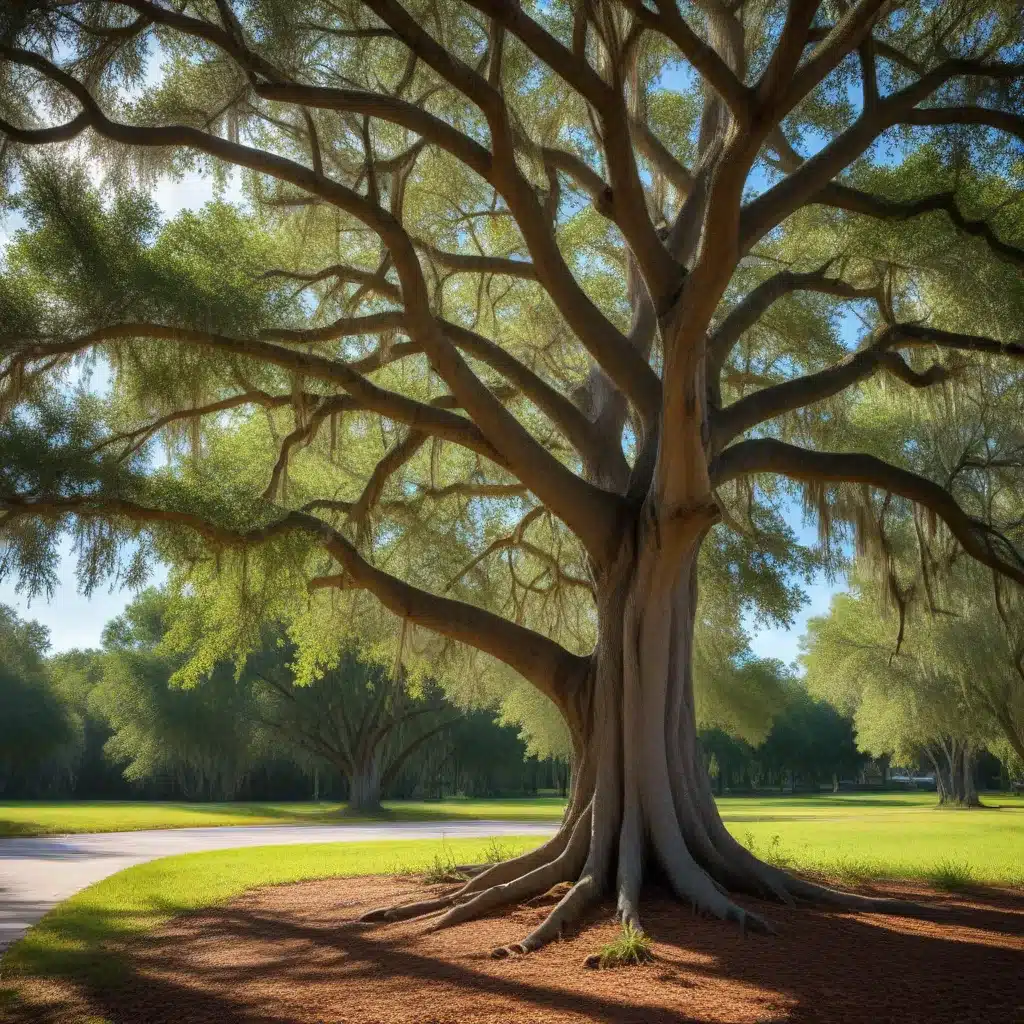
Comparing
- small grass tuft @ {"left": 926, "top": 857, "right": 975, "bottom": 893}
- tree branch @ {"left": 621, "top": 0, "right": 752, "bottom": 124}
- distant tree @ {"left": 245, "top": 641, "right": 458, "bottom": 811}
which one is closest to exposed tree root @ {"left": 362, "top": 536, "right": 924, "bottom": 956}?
small grass tuft @ {"left": 926, "top": 857, "right": 975, "bottom": 893}

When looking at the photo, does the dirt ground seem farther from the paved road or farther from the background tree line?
the background tree line

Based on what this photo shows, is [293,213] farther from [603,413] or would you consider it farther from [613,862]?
[613,862]

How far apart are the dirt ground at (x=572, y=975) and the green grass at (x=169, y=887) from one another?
422mm

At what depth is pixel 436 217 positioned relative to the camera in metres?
10.9

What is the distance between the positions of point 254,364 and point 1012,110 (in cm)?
627

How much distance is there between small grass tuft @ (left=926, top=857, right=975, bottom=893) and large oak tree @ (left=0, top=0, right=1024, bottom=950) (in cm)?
328

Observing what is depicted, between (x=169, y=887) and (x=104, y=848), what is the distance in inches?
269

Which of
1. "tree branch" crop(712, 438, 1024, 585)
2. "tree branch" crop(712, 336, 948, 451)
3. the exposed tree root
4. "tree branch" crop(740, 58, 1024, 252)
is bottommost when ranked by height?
the exposed tree root

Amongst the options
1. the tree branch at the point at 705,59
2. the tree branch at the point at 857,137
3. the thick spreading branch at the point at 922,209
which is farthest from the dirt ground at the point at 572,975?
the thick spreading branch at the point at 922,209

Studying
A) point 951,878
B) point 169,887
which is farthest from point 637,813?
point 169,887

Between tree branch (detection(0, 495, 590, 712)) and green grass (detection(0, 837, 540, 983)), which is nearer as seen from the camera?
green grass (detection(0, 837, 540, 983))

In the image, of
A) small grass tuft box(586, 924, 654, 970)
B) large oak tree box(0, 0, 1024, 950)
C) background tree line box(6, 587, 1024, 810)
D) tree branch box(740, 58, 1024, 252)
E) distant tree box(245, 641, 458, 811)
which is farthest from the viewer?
distant tree box(245, 641, 458, 811)

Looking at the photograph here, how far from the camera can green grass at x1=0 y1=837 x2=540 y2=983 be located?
6.55 metres

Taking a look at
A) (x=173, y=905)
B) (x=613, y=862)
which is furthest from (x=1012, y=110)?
(x=173, y=905)
